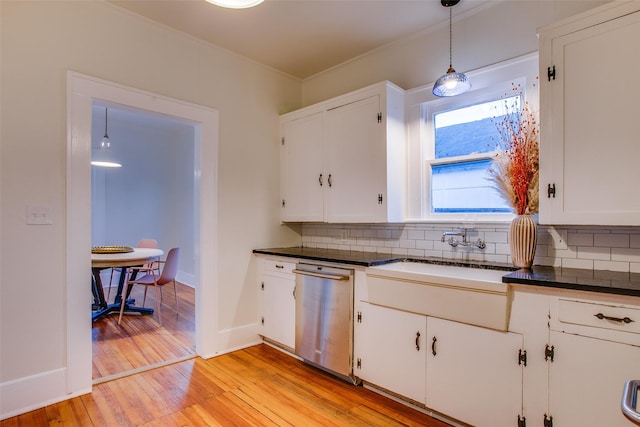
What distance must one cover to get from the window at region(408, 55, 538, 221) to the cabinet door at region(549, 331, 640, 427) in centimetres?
99

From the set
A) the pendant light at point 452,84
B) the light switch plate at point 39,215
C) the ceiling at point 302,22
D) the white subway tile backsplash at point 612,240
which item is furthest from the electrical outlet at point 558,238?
the light switch plate at point 39,215

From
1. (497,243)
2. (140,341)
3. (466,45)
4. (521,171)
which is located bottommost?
(140,341)

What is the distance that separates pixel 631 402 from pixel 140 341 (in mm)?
3627

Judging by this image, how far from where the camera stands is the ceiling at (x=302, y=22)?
2.43 meters

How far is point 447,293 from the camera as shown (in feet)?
6.23

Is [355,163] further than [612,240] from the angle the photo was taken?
Yes

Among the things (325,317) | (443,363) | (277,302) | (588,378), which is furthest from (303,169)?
(588,378)

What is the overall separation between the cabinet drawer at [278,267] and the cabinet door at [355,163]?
22.4 inches

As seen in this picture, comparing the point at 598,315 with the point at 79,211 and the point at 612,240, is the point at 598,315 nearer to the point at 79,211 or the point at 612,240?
the point at 612,240

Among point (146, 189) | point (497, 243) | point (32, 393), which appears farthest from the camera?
point (146, 189)

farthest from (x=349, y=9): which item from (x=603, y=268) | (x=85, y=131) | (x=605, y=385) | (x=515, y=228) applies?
(x=605, y=385)

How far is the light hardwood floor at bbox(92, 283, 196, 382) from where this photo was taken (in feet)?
9.09

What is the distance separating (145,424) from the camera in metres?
1.98

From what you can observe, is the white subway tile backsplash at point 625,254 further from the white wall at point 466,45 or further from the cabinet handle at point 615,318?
the white wall at point 466,45
